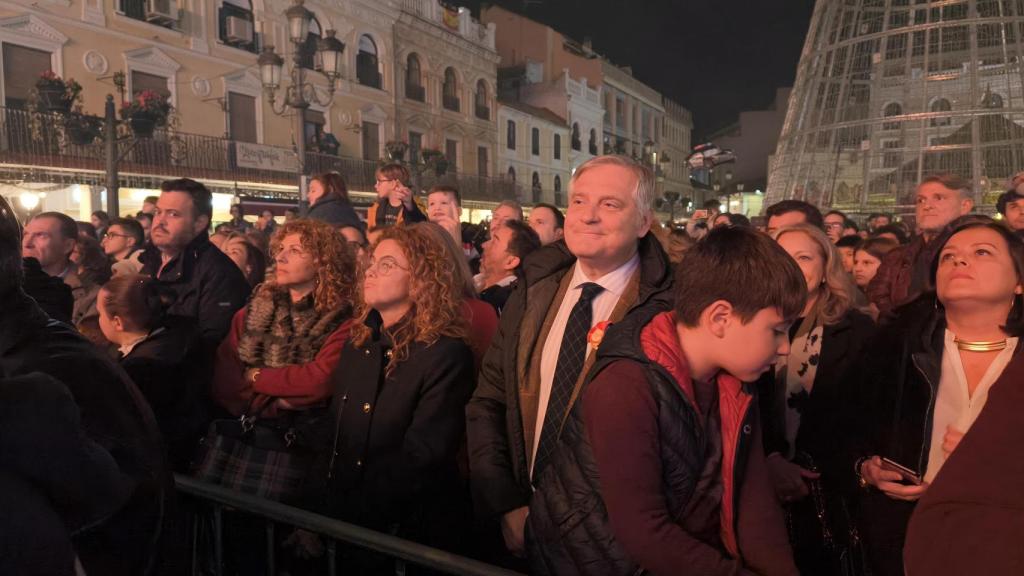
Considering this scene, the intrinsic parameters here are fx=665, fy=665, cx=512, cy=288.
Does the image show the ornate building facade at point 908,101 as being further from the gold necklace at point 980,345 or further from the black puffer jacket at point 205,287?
the black puffer jacket at point 205,287

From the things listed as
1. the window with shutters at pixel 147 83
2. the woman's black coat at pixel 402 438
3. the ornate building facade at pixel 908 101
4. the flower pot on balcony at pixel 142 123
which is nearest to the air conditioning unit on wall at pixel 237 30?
the window with shutters at pixel 147 83

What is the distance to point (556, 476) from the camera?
1.86 m

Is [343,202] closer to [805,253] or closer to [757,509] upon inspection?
[805,253]

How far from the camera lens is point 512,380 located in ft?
8.05

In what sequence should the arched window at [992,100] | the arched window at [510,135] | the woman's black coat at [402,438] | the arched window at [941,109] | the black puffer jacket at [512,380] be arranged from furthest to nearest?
the arched window at [510,135] → the arched window at [941,109] → the arched window at [992,100] → the woman's black coat at [402,438] → the black puffer jacket at [512,380]

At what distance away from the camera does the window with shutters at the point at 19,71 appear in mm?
14594

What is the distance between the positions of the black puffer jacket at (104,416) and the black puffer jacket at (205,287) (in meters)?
2.18

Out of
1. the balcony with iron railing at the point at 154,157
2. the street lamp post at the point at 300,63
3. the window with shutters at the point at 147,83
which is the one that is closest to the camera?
the street lamp post at the point at 300,63

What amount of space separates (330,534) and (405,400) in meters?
0.70

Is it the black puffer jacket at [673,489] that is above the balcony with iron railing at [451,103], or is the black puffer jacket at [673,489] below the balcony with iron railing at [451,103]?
below

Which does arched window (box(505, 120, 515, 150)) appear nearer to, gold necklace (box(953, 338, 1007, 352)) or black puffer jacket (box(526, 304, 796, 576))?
gold necklace (box(953, 338, 1007, 352))

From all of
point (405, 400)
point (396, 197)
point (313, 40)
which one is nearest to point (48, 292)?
point (405, 400)

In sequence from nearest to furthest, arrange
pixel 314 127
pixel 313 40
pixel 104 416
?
pixel 104 416 < pixel 313 40 < pixel 314 127

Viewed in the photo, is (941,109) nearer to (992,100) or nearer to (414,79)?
(992,100)
